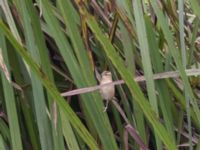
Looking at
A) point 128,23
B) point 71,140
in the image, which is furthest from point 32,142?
point 128,23

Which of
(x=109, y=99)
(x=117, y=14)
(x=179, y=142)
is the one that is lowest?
(x=179, y=142)

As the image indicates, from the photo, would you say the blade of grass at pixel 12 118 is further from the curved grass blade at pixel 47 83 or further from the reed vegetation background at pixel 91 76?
the curved grass blade at pixel 47 83

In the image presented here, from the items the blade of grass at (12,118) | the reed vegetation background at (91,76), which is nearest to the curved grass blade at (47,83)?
the reed vegetation background at (91,76)

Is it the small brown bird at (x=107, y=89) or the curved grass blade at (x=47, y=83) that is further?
A: the small brown bird at (x=107, y=89)

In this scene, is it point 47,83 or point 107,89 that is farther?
point 107,89

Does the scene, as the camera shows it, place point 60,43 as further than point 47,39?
No

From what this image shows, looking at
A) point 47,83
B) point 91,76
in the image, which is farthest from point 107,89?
point 47,83

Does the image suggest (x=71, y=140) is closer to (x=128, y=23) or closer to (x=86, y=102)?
(x=86, y=102)

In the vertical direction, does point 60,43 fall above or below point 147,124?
above

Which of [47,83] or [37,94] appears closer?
[47,83]

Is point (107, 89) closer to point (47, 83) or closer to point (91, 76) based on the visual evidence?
point (91, 76)

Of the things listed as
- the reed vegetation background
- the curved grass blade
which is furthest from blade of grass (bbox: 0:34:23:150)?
the curved grass blade
